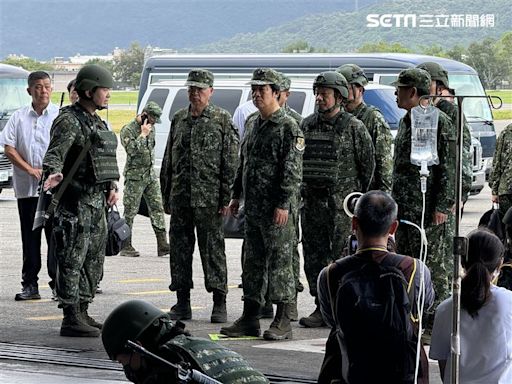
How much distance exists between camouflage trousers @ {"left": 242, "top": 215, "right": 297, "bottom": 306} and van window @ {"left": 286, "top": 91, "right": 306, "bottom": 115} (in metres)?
10.7

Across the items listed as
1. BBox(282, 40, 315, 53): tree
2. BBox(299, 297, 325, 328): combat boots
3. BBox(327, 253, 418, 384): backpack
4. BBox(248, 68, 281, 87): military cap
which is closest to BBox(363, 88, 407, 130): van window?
BBox(299, 297, 325, 328): combat boots

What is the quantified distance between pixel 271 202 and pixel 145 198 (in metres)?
6.19

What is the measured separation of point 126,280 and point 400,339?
8639 millimetres

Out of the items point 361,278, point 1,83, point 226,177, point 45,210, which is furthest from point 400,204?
point 1,83

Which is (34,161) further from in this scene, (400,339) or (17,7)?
(17,7)

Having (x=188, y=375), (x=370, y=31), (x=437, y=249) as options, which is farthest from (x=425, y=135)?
(x=370, y=31)

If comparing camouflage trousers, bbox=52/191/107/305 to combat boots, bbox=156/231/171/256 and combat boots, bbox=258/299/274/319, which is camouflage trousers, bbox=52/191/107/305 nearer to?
combat boots, bbox=258/299/274/319

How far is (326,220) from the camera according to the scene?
11133mm

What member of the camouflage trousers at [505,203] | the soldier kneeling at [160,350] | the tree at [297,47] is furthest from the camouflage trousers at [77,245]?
the tree at [297,47]

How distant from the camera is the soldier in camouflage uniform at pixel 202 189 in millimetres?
11422

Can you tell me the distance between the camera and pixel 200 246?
1155 cm

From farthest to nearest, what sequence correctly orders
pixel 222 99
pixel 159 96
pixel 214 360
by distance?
pixel 159 96 → pixel 222 99 → pixel 214 360

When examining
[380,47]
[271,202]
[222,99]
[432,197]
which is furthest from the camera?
[380,47]
